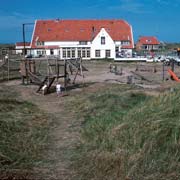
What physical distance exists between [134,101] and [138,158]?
610 cm

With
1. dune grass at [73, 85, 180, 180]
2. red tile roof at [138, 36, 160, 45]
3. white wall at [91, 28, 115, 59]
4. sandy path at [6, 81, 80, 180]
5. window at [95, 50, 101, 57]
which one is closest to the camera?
dune grass at [73, 85, 180, 180]

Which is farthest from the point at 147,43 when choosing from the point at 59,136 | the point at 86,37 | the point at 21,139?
the point at 21,139

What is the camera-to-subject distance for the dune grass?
20.6 ft

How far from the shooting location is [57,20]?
71.9 m

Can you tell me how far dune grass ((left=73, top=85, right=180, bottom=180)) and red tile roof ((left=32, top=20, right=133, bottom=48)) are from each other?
59.2 metres

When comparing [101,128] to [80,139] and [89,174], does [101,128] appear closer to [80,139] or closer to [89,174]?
[80,139]

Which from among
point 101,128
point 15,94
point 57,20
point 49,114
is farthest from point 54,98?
point 57,20

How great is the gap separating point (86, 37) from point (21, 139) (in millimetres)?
60590

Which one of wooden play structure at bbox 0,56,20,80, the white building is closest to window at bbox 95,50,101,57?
the white building

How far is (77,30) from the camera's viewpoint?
70.2 m

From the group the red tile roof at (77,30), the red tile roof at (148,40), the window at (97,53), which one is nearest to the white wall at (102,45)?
the window at (97,53)

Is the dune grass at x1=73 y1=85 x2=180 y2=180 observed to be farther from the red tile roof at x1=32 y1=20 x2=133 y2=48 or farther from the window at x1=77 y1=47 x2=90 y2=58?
the red tile roof at x1=32 y1=20 x2=133 y2=48

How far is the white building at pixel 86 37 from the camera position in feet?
206

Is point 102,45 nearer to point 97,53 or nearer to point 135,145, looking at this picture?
point 97,53
